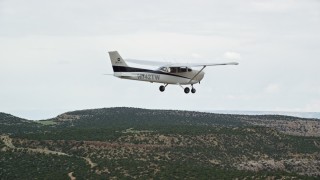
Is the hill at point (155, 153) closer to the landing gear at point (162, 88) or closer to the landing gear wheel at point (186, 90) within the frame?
the landing gear wheel at point (186, 90)

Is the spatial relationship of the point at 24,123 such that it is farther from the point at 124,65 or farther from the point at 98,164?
the point at 124,65

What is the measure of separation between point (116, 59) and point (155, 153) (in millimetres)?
42997

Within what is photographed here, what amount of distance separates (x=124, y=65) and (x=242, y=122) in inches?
4732

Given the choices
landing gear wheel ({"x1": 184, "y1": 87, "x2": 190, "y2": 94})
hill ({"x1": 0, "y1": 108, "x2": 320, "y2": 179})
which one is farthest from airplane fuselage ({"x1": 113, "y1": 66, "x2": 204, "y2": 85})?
hill ({"x1": 0, "y1": 108, "x2": 320, "y2": 179})

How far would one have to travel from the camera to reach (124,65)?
225ft

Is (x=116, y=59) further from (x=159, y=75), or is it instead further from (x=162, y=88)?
(x=162, y=88)

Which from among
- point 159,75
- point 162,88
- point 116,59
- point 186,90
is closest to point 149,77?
point 159,75

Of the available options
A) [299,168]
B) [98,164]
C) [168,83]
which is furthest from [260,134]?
[168,83]

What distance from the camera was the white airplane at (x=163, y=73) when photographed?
6838 centimetres

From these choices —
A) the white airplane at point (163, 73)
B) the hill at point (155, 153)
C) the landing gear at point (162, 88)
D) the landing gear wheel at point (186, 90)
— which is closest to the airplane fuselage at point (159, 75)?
the white airplane at point (163, 73)

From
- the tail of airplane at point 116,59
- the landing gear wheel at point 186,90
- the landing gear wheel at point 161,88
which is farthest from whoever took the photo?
the landing gear wheel at point 186,90

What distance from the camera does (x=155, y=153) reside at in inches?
4277

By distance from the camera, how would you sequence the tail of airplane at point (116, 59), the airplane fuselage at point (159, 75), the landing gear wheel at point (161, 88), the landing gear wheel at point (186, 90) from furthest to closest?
the landing gear wheel at point (186, 90)
the landing gear wheel at point (161, 88)
the tail of airplane at point (116, 59)
the airplane fuselage at point (159, 75)

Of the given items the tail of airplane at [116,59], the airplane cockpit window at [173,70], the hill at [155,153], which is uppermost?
the tail of airplane at [116,59]
